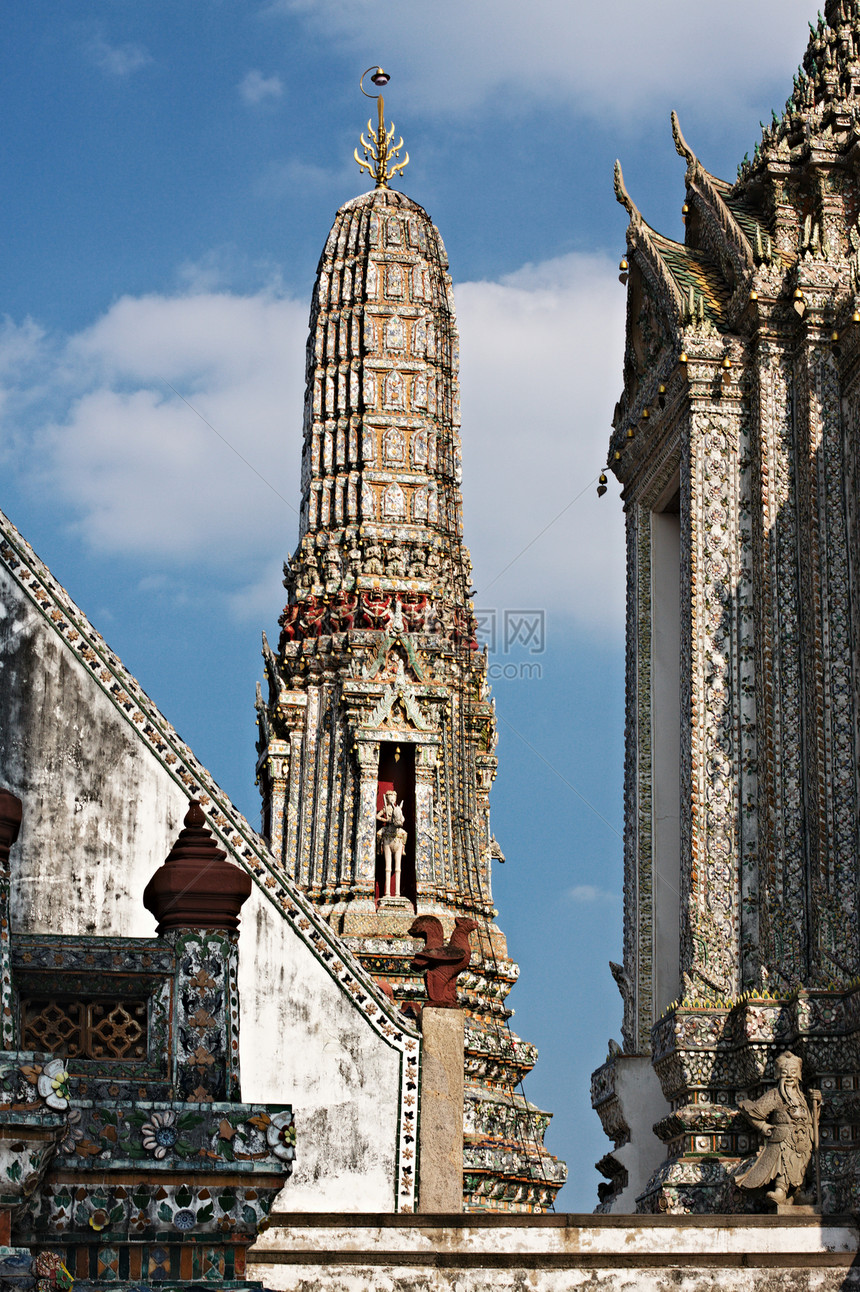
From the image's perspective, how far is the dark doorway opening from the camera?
29.3 metres

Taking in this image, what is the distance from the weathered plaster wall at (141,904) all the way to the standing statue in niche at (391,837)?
16260mm

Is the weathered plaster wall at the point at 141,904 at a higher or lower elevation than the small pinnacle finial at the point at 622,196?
lower

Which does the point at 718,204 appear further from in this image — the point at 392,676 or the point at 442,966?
the point at 392,676

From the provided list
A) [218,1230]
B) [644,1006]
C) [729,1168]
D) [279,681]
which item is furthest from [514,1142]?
[218,1230]

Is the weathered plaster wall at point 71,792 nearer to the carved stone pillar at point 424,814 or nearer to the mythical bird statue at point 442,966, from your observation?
the mythical bird statue at point 442,966

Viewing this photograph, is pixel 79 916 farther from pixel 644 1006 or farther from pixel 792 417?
pixel 792 417

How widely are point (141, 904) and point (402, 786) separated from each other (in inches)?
697

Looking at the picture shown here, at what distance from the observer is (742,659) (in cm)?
1589

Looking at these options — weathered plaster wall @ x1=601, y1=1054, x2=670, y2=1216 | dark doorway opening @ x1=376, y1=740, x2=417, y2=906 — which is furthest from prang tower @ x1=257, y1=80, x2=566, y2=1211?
weathered plaster wall @ x1=601, y1=1054, x2=670, y2=1216

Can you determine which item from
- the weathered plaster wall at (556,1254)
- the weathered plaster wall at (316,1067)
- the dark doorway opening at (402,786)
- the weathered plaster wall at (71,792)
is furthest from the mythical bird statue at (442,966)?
the dark doorway opening at (402,786)

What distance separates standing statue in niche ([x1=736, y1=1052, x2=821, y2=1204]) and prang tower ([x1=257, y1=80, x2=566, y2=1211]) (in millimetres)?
12624

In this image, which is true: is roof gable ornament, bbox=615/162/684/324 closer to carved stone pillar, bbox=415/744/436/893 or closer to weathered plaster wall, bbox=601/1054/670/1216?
weathered plaster wall, bbox=601/1054/670/1216

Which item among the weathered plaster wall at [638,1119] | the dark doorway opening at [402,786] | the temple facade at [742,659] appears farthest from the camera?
the dark doorway opening at [402,786]

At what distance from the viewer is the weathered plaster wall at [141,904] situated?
40.4 feet
